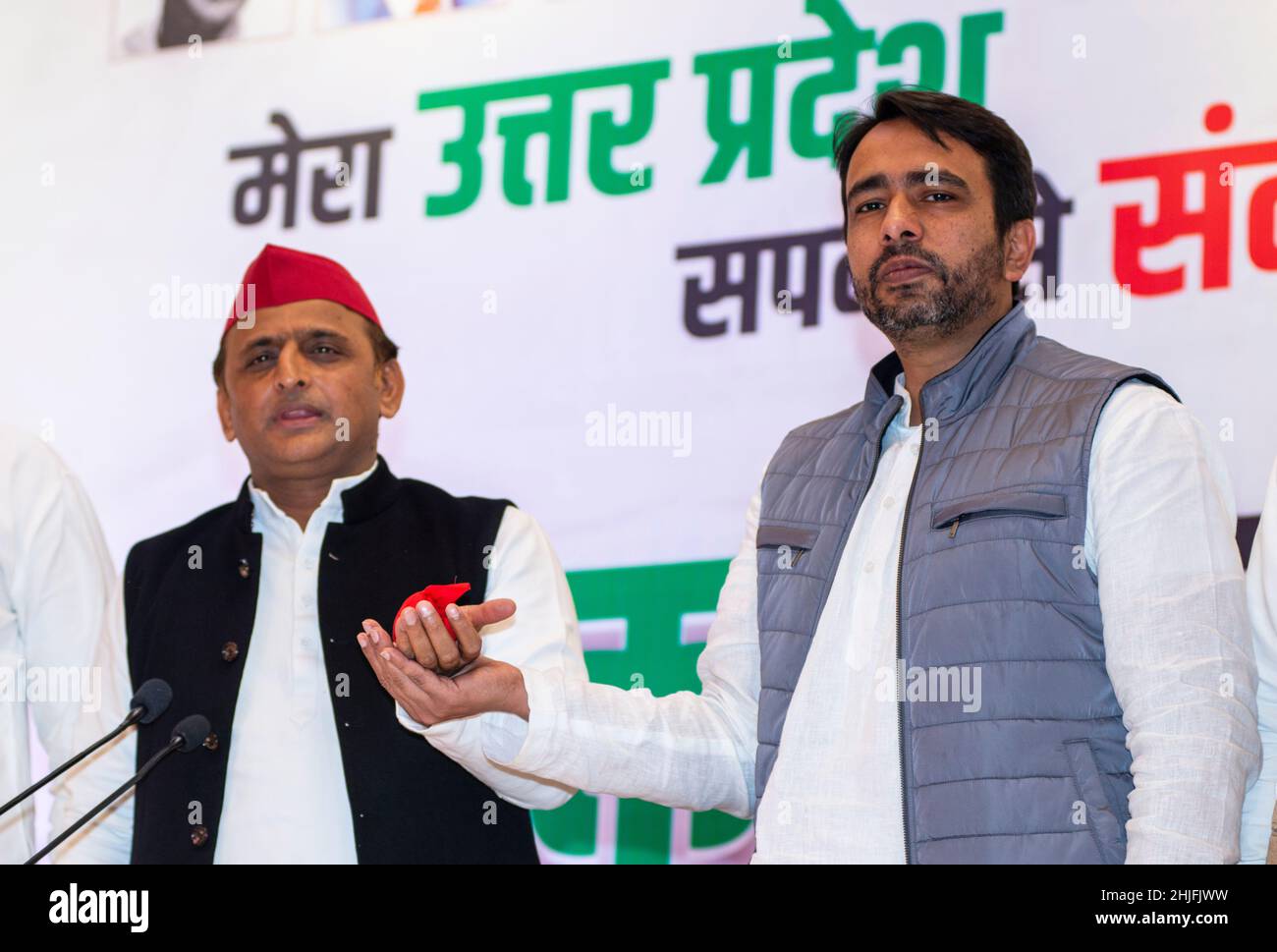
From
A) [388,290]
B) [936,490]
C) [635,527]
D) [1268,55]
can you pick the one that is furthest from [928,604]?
[388,290]

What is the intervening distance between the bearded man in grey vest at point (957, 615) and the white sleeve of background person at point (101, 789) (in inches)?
46.7

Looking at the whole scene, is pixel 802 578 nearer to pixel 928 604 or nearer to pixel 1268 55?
pixel 928 604

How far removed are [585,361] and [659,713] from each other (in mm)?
1291

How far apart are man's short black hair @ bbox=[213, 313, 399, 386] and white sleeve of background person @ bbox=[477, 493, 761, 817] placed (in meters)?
1.24

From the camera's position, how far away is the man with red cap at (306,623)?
3.24m

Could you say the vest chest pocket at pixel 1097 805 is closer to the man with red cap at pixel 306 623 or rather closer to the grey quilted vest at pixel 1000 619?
the grey quilted vest at pixel 1000 619

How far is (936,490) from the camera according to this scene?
2.61 meters

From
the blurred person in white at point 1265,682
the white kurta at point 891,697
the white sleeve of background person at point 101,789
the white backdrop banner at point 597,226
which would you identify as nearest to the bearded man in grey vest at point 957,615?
the white kurta at point 891,697

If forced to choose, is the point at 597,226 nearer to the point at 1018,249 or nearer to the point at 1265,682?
the point at 1018,249

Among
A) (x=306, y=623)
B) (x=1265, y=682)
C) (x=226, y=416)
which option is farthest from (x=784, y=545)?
(x=226, y=416)

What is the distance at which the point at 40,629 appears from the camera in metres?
3.54

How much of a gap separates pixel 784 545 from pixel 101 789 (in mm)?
1632
